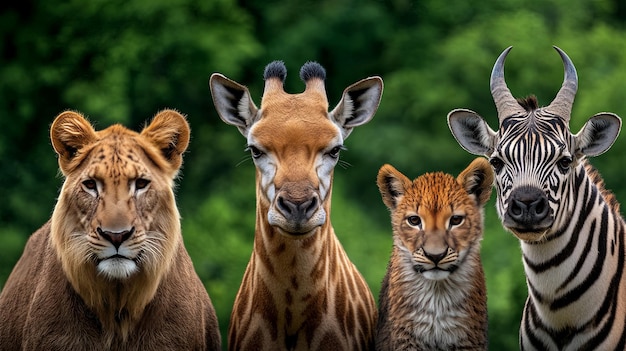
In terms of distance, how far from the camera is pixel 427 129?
22359mm

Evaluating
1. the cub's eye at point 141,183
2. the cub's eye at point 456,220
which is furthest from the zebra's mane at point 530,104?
the cub's eye at point 141,183

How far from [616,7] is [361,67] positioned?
20.4ft

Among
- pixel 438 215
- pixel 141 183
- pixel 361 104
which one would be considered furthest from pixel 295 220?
pixel 361 104

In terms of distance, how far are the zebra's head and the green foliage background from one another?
31.9ft

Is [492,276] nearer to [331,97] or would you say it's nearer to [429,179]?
[331,97]

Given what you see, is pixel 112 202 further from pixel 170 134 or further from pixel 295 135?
pixel 295 135

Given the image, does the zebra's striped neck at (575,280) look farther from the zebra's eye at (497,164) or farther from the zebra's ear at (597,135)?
the zebra's eye at (497,164)

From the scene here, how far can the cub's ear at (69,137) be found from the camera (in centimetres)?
748

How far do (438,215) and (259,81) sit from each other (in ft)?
46.1

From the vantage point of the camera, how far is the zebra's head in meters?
7.64

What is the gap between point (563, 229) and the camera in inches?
316

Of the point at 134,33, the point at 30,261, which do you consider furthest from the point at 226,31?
the point at 30,261

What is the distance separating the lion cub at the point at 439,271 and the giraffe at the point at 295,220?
44 cm

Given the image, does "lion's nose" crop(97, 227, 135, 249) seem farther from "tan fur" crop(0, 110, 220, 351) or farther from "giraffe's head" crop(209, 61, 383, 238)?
"giraffe's head" crop(209, 61, 383, 238)
